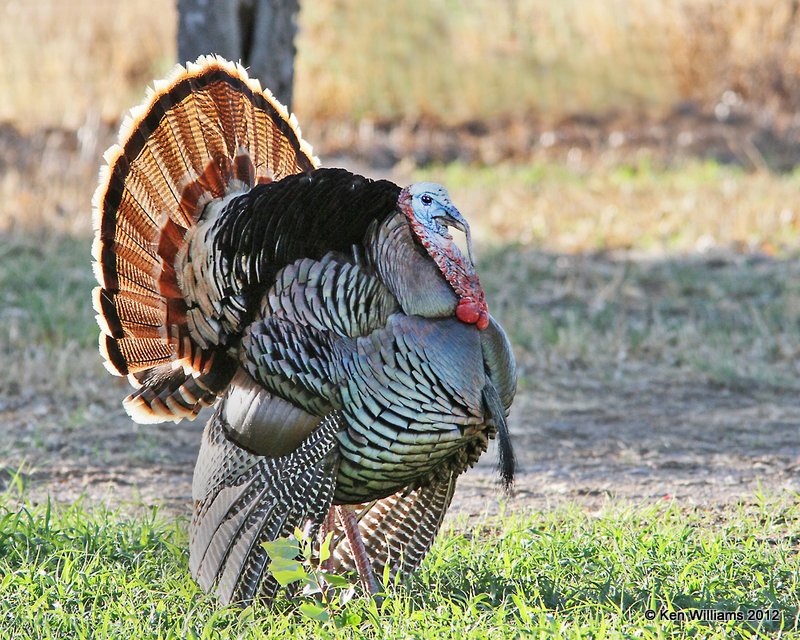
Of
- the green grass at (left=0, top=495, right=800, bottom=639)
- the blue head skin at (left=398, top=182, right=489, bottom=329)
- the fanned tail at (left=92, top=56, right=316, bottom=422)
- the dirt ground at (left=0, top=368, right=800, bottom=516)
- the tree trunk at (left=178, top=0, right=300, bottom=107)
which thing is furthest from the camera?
the tree trunk at (left=178, top=0, right=300, bottom=107)

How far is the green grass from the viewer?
2838 mm

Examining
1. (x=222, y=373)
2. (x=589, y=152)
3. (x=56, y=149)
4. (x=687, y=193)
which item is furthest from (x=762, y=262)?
(x=56, y=149)

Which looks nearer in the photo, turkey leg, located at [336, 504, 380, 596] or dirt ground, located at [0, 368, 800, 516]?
turkey leg, located at [336, 504, 380, 596]

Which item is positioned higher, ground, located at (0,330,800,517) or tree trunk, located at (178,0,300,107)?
tree trunk, located at (178,0,300,107)

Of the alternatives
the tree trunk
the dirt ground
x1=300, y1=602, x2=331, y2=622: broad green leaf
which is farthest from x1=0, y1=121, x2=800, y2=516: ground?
the tree trunk

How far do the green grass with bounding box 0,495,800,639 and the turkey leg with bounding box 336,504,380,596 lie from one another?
7cm

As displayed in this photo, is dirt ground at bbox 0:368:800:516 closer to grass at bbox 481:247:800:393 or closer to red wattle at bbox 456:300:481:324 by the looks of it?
grass at bbox 481:247:800:393

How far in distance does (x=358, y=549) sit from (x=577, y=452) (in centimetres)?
148

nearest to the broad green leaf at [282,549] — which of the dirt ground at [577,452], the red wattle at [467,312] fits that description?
the red wattle at [467,312]

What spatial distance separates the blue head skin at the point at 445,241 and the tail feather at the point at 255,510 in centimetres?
45

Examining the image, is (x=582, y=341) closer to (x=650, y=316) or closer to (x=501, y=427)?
(x=650, y=316)

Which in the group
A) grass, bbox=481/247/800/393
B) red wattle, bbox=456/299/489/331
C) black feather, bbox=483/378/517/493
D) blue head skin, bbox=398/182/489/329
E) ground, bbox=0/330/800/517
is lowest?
ground, bbox=0/330/800/517

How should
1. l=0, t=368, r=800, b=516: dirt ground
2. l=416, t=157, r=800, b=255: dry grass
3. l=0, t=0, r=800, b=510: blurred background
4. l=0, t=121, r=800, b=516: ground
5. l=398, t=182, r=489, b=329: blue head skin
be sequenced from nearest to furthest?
l=398, t=182, r=489, b=329: blue head skin → l=0, t=368, r=800, b=516: dirt ground → l=0, t=121, r=800, b=516: ground → l=0, t=0, r=800, b=510: blurred background → l=416, t=157, r=800, b=255: dry grass

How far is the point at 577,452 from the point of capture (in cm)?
444
